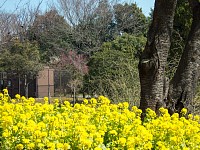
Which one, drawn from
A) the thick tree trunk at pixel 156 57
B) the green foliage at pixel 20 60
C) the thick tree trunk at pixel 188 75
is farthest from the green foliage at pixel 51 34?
the thick tree trunk at pixel 156 57

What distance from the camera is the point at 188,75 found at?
5.20 metres

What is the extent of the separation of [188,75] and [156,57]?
722mm

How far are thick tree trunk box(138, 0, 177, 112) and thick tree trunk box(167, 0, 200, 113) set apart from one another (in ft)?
1.22

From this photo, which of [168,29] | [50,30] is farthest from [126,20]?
[168,29]

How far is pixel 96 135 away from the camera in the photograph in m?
2.38

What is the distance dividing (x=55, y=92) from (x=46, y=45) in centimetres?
765

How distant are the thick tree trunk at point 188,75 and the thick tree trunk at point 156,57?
37 centimetres

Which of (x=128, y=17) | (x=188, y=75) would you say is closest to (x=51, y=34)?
(x=128, y=17)

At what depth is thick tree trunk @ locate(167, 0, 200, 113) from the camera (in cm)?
513

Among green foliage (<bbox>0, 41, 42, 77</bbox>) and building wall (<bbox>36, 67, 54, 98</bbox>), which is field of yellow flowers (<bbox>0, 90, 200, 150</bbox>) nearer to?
green foliage (<bbox>0, 41, 42, 77</bbox>)

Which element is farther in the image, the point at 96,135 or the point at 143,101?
the point at 143,101

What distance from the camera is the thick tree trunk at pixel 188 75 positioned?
5.13 m

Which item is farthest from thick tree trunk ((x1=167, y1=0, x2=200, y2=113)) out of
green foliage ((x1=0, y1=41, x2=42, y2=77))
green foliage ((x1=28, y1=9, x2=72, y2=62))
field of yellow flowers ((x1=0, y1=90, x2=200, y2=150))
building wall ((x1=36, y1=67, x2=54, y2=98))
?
green foliage ((x1=28, y1=9, x2=72, y2=62))

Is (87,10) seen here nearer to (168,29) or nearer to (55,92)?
(55,92)
